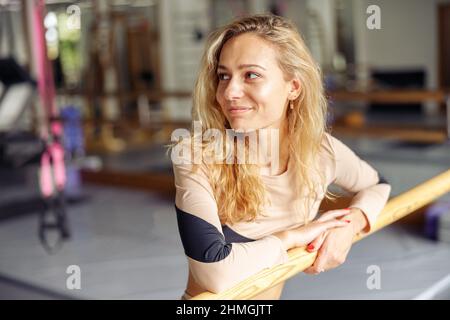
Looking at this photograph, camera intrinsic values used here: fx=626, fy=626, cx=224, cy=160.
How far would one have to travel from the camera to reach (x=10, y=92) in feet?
18.1

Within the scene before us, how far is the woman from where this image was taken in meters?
1.15

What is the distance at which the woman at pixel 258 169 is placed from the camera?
1146 millimetres

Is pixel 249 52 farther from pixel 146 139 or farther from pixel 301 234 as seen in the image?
pixel 146 139

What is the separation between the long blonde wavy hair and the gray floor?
1.76m

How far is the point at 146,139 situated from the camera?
8.99 meters

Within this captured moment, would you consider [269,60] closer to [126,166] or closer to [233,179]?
[233,179]

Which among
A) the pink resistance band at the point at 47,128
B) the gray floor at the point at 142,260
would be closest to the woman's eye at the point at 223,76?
the gray floor at the point at 142,260

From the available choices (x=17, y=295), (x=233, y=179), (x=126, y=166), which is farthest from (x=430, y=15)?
(x=233, y=179)

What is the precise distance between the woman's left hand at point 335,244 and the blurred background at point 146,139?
0.93ft

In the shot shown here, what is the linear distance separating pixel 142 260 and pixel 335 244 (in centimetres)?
267

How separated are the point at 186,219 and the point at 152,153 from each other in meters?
6.86

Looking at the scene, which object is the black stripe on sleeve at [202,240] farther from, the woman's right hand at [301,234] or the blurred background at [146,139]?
the blurred background at [146,139]
